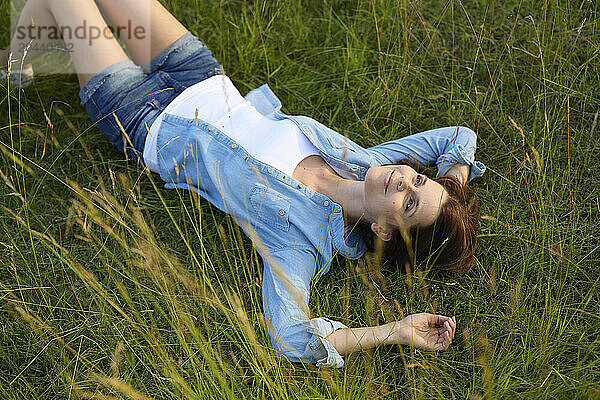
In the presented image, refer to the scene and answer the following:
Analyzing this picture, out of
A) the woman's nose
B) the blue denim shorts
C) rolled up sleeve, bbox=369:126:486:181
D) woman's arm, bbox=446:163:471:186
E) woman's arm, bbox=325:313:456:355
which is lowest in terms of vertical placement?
woman's arm, bbox=325:313:456:355

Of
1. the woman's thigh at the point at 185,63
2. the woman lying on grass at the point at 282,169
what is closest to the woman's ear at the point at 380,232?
the woman lying on grass at the point at 282,169

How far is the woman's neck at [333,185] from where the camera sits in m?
2.70

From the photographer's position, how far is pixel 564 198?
301cm

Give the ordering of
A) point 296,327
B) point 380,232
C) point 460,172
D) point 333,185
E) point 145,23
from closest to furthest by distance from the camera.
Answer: point 296,327 < point 380,232 < point 333,185 < point 460,172 < point 145,23

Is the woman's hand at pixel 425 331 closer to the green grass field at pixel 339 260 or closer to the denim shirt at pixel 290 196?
the green grass field at pixel 339 260

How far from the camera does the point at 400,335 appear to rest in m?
2.42

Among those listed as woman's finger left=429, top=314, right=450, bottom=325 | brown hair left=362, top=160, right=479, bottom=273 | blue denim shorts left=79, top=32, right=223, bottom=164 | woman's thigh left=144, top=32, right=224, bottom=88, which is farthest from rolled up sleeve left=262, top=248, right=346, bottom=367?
woman's thigh left=144, top=32, right=224, bottom=88

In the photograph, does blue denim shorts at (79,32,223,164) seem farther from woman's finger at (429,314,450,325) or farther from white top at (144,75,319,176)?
woman's finger at (429,314,450,325)

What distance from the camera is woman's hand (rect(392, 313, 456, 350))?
2.41 meters

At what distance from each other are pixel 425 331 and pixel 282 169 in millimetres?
975

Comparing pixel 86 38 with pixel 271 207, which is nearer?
pixel 271 207

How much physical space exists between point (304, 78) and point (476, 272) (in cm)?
152

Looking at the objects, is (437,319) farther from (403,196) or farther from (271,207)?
(271,207)

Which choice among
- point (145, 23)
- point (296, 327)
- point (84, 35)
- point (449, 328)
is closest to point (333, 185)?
point (296, 327)
